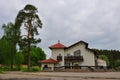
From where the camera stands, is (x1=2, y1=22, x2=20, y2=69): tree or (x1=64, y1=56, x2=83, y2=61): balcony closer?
(x1=64, y1=56, x2=83, y2=61): balcony

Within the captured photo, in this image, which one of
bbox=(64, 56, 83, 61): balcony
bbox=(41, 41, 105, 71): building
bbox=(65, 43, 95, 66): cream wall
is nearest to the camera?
Result: bbox=(64, 56, 83, 61): balcony

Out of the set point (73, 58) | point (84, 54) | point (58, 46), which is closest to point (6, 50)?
point (58, 46)

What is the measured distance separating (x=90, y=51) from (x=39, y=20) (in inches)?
712

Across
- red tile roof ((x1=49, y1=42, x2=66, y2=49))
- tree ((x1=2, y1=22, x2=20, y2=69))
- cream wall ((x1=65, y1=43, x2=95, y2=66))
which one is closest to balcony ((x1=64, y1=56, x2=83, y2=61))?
cream wall ((x1=65, y1=43, x2=95, y2=66))

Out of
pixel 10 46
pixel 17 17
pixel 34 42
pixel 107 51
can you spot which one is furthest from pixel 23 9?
pixel 107 51

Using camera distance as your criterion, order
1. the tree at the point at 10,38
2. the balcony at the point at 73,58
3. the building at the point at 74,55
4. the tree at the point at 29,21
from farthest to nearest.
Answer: the tree at the point at 10,38 < the building at the point at 74,55 < the balcony at the point at 73,58 < the tree at the point at 29,21

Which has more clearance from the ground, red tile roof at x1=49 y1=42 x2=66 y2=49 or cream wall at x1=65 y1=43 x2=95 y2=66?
red tile roof at x1=49 y1=42 x2=66 y2=49

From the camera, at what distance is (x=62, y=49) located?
64.9 meters

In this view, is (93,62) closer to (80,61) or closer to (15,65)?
(80,61)

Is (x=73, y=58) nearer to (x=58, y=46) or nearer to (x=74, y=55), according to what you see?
(x=74, y=55)

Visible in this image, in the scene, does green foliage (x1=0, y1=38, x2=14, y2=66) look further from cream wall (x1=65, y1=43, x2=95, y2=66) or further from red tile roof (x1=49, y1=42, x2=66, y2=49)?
cream wall (x1=65, y1=43, x2=95, y2=66)

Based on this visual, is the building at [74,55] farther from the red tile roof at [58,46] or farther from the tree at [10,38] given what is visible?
the tree at [10,38]

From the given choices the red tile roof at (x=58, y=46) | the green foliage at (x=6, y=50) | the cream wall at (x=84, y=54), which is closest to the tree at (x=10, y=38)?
the green foliage at (x=6, y=50)

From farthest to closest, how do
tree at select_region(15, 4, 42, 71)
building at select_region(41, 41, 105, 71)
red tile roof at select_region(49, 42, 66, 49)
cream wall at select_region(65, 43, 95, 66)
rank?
red tile roof at select_region(49, 42, 66, 49), cream wall at select_region(65, 43, 95, 66), building at select_region(41, 41, 105, 71), tree at select_region(15, 4, 42, 71)
